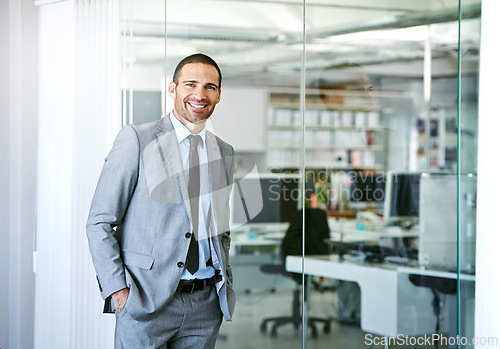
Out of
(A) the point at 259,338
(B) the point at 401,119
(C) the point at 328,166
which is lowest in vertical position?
(A) the point at 259,338

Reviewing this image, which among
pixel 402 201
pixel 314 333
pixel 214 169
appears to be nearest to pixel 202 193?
pixel 214 169

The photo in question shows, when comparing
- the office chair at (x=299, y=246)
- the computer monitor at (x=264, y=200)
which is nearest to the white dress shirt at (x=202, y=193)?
the computer monitor at (x=264, y=200)

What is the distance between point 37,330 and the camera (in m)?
3.42

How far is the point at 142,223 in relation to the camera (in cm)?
234

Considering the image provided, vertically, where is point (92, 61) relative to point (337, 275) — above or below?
above

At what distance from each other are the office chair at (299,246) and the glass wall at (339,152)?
16 millimetres

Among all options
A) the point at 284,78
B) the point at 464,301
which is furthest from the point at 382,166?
the point at 464,301

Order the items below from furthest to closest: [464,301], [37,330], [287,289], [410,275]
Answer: [287,289], [410,275], [37,330], [464,301]

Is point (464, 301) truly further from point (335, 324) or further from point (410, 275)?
point (335, 324)

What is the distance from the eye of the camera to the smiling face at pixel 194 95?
2.52 metres

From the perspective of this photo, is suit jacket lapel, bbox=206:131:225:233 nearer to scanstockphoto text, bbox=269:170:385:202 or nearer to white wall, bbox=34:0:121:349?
white wall, bbox=34:0:121:349

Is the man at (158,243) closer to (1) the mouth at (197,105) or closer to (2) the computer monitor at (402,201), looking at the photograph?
(1) the mouth at (197,105)

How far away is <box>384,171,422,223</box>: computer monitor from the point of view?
22.3 ft

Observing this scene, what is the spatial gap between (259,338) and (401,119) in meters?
6.22
